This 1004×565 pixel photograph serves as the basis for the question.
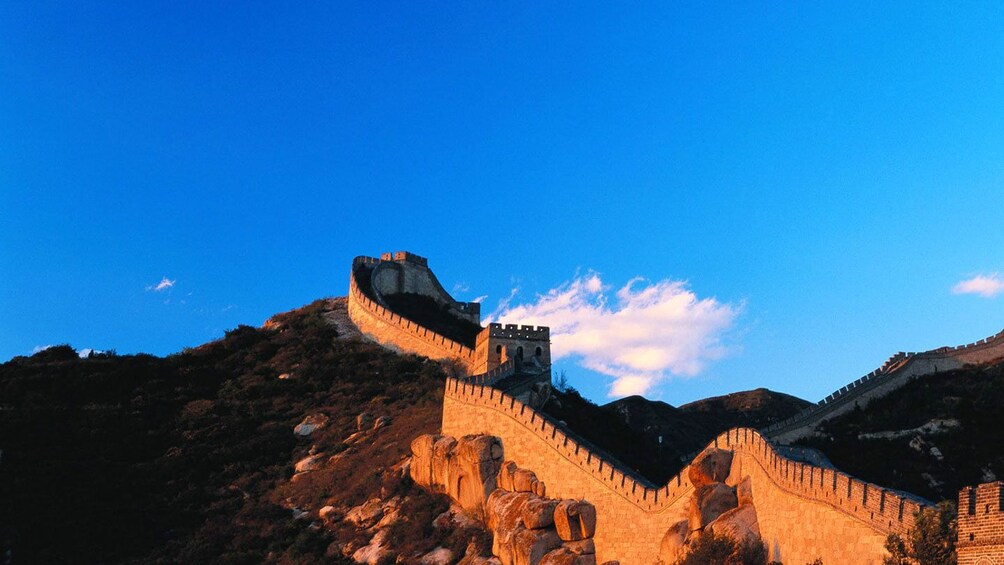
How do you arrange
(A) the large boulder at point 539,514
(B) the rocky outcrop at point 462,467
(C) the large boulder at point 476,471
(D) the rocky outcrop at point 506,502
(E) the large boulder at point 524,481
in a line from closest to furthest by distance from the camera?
(D) the rocky outcrop at point 506,502 < (A) the large boulder at point 539,514 < (E) the large boulder at point 524,481 < (C) the large boulder at point 476,471 < (B) the rocky outcrop at point 462,467

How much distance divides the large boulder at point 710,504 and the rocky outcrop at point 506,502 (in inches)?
194

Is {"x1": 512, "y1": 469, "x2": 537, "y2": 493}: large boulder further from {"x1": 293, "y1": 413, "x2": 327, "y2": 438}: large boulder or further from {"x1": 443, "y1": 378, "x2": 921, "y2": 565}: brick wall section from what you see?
{"x1": 293, "y1": 413, "x2": 327, "y2": 438}: large boulder

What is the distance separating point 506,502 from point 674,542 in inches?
329

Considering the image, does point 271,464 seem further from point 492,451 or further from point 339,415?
point 492,451

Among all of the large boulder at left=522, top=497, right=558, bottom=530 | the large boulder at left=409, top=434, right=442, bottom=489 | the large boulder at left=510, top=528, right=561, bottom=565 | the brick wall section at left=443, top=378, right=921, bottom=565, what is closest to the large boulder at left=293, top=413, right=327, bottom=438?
the brick wall section at left=443, top=378, right=921, bottom=565

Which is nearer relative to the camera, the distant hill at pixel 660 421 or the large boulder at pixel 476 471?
the large boulder at pixel 476 471

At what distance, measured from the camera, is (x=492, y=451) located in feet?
140

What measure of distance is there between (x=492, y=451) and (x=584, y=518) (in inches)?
259

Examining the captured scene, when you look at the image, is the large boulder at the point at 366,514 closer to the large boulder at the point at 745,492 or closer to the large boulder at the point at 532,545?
the large boulder at the point at 532,545

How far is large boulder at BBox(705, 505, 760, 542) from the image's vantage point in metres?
31.6

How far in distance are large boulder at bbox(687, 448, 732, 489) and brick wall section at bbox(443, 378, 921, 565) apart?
0.25 m

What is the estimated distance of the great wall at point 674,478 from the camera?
2650cm

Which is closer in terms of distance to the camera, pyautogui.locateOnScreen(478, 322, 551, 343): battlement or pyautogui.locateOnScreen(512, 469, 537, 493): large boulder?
pyautogui.locateOnScreen(512, 469, 537, 493): large boulder

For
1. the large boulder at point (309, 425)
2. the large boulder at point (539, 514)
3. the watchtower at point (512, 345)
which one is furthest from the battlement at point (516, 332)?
the large boulder at point (539, 514)
